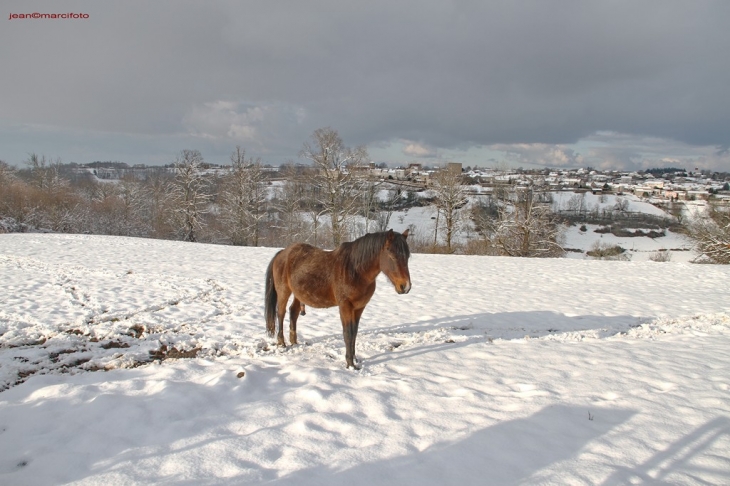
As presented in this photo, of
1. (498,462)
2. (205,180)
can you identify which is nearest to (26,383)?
(498,462)

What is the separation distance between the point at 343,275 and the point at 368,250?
1.72 ft

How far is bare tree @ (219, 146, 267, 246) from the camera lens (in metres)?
29.9

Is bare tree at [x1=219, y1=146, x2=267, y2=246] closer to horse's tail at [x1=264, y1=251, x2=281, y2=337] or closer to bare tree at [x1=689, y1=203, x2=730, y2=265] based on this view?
horse's tail at [x1=264, y1=251, x2=281, y2=337]

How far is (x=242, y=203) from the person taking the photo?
98.3 feet

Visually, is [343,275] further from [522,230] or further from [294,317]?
[522,230]

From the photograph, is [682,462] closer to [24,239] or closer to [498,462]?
[498,462]

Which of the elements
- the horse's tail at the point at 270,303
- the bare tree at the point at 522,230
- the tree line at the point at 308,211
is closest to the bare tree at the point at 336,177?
the tree line at the point at 308,211

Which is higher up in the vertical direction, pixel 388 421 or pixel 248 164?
pixel 248 164

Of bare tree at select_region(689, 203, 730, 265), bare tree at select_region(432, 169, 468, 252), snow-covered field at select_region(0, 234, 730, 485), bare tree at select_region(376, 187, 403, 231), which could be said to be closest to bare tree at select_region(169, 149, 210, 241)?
bare tree at select_region(376, 187, 403, 231)

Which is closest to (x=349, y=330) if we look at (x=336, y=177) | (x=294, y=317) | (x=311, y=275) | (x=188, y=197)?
(x=311, y=275)

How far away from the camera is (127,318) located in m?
6.73

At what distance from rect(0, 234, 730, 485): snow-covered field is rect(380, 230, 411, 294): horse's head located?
1193 mm

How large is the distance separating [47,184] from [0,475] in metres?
52.8

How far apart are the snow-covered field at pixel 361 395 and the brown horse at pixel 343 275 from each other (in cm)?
66
